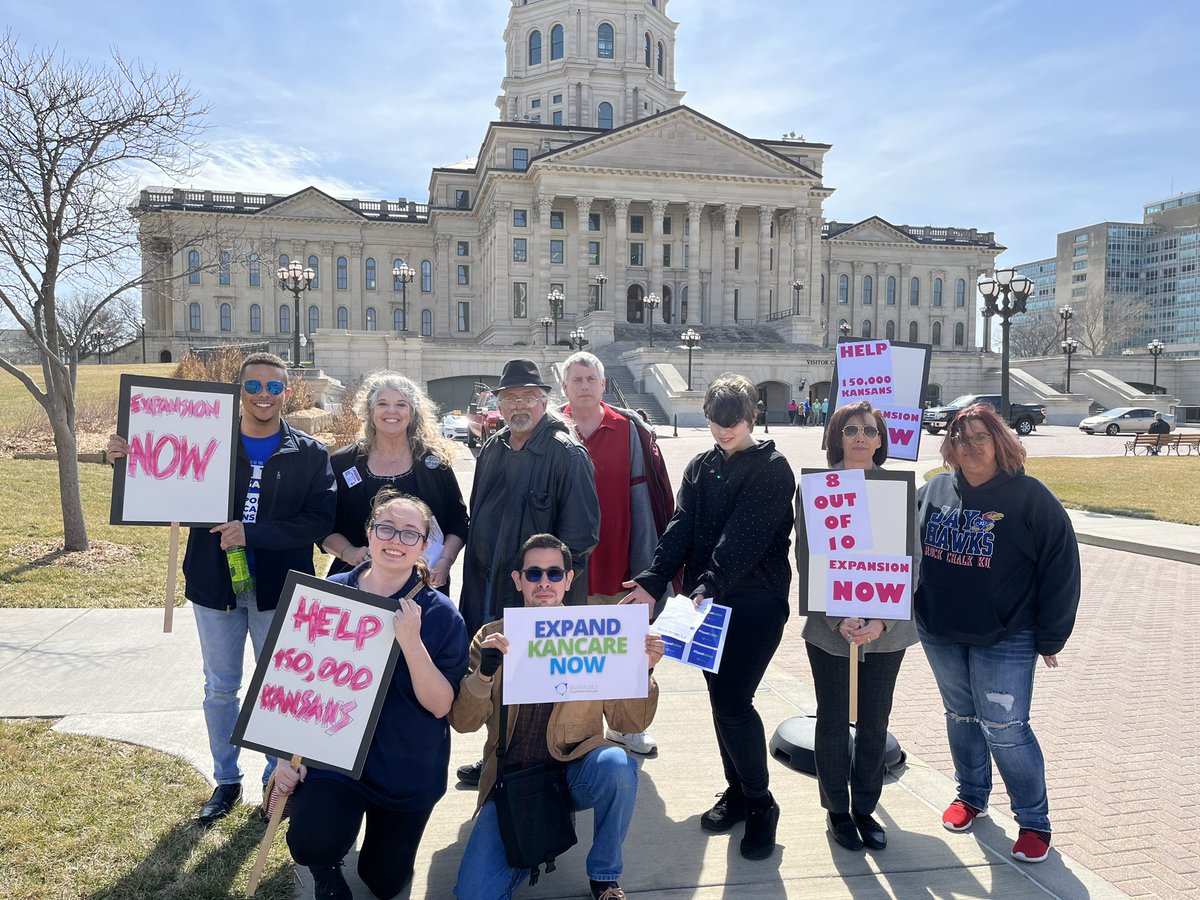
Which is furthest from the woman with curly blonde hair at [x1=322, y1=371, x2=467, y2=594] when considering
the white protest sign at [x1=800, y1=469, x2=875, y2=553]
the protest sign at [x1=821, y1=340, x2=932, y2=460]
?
the protest sign at [x1=821, y1=340, x2=932, y2=460]

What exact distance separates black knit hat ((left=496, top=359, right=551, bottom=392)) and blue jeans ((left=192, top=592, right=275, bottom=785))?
1911 mm

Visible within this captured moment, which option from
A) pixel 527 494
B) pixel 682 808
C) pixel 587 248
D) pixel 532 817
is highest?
pixel 587 248

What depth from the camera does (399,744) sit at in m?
3.81

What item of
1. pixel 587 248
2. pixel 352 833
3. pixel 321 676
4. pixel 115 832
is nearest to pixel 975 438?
pixel 321 676

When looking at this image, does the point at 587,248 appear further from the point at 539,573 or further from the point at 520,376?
the point at 539,573

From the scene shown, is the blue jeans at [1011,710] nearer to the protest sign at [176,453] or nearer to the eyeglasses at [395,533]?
the eyeglasses at [395,533]

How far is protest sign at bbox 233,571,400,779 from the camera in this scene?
3688mm

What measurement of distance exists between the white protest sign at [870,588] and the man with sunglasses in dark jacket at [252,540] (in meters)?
2.88

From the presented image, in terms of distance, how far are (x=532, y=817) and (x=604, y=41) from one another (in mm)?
85983

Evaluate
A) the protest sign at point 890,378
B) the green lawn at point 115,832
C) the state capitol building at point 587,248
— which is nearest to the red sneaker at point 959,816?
the protest sign at point 890,378

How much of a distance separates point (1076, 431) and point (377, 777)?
5151 centimetres

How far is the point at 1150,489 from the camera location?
19.9 metres

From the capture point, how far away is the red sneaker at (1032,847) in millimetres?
4230

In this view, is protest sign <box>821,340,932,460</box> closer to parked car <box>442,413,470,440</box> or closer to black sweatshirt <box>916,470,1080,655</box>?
black sweatshirt <box>916,470,1080,655</box>
